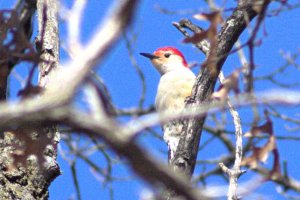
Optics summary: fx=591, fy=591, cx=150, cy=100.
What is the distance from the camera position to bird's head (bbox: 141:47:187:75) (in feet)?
22.0

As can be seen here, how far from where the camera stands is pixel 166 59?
6.82 meters

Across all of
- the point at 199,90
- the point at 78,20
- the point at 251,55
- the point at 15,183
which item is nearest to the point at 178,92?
the point at 199,90

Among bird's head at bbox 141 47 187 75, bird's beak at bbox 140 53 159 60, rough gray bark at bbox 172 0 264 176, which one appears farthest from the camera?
bird's beak at bbox 140 53 159 60

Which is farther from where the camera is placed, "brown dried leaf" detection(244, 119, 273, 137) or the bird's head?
the bird's head

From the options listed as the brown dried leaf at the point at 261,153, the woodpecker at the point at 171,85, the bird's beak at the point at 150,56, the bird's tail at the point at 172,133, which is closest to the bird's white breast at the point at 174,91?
the woodpecker at the point at 171,85

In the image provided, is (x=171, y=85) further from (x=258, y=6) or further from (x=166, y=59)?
(x=258, y=6)

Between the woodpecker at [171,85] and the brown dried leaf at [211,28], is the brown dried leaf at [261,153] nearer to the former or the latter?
the brown dried leaf at [211,28]

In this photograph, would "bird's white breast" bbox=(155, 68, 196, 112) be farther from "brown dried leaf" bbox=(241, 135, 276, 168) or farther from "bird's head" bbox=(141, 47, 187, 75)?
"brown dried leaf" bbox=(241, 135, 276, 168)

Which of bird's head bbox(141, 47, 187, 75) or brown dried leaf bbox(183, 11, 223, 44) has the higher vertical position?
bird's head bbox(141, 47, 187, 75)

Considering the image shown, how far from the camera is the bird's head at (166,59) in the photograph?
6.70m

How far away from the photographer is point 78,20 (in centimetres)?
102

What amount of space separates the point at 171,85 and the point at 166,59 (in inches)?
44.5

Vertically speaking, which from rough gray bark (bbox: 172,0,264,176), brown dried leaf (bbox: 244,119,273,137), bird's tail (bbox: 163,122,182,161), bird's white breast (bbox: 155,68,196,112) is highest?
bird's white breast (bbox: 155,68,196,112)

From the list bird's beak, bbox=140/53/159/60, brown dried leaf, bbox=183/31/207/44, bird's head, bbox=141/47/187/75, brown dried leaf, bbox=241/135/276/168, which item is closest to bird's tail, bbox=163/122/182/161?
bird's head, bbox=141/47/187/75
